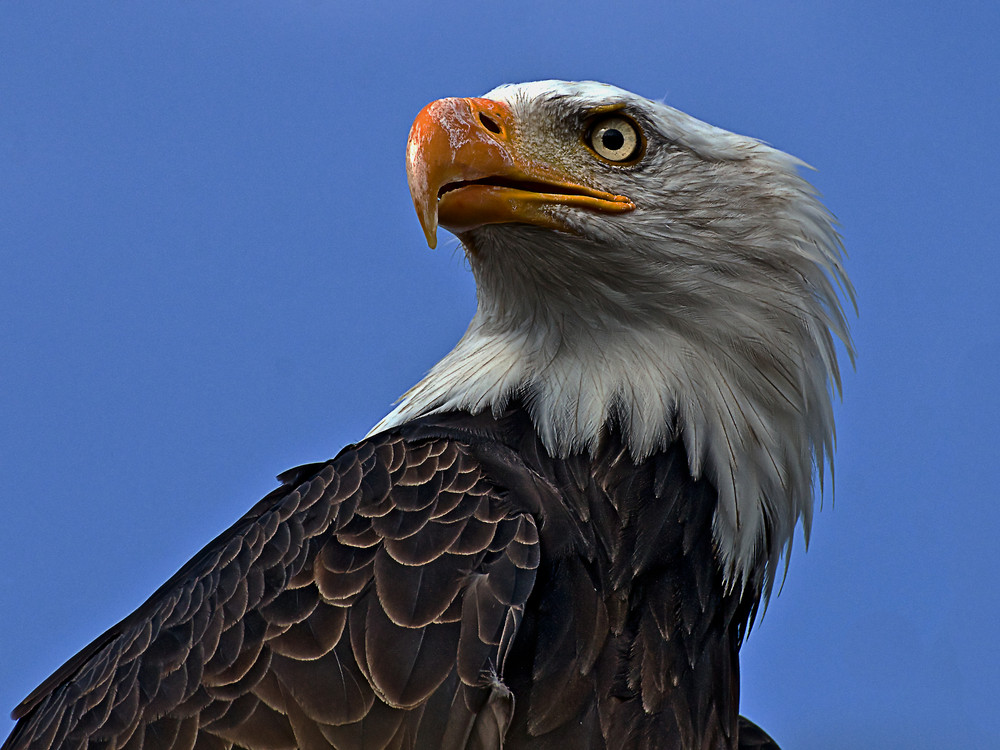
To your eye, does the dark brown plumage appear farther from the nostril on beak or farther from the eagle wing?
the nostril on beak

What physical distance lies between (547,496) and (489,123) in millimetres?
1071

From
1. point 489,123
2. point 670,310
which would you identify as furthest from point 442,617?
point 489,123

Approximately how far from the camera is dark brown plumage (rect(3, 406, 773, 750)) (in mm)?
2613

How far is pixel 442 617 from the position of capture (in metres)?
2.63

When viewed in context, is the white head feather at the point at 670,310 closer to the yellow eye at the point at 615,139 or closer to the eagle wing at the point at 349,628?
the yellow eye at the point at 615,139

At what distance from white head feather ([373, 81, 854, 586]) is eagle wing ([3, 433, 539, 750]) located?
47cm

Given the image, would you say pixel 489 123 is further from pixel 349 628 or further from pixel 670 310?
pixel 349 628

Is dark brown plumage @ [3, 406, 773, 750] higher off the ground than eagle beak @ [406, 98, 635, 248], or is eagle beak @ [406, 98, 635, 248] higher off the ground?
eagle beak @ [406, 98, 635, 248]

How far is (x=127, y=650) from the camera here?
2.99 metres

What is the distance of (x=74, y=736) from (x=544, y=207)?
1947 millimetres

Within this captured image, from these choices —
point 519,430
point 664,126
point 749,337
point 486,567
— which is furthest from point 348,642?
point 664,126

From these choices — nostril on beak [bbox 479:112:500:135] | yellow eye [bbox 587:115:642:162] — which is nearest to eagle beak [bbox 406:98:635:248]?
nostril on beak [bbox 479:112:500:135]

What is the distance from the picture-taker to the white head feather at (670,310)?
10.3 feet

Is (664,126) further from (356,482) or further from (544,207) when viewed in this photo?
(356,482)
